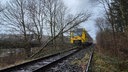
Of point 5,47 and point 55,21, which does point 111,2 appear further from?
point 5,47

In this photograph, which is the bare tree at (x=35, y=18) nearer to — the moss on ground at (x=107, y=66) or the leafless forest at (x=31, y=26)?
the leafless forest at (x=31, y=26)

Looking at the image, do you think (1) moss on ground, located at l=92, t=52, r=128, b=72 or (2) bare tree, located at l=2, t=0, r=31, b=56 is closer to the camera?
(1) moss on ground, located at l=92, t=52, r=128, b=72

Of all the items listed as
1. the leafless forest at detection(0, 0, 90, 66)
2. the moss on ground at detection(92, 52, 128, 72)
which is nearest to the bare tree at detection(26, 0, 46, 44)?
the leafless forest at detection(0, 0, 90, 66)

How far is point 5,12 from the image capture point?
30500mm

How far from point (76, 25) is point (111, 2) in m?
5.70

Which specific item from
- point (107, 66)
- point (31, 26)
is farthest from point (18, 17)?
point (107, 66)

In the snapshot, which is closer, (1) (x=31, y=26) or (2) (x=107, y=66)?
(2) (x=107, y=66)

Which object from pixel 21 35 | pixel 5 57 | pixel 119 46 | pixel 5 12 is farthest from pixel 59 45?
pixel 119 46

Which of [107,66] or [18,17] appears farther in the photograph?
[18,17]

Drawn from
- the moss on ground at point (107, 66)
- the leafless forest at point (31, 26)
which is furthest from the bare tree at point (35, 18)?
the moss on ground at point (107, 66)

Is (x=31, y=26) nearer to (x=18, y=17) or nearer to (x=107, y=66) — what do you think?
(x=18, y=17)

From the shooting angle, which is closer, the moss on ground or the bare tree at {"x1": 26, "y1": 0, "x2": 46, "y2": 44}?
the moss on ground

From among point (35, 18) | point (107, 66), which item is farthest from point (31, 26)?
point (107, 66)

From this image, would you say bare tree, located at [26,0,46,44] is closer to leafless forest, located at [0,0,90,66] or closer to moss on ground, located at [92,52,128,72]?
leafless forest, located at [0,0,90,66]
